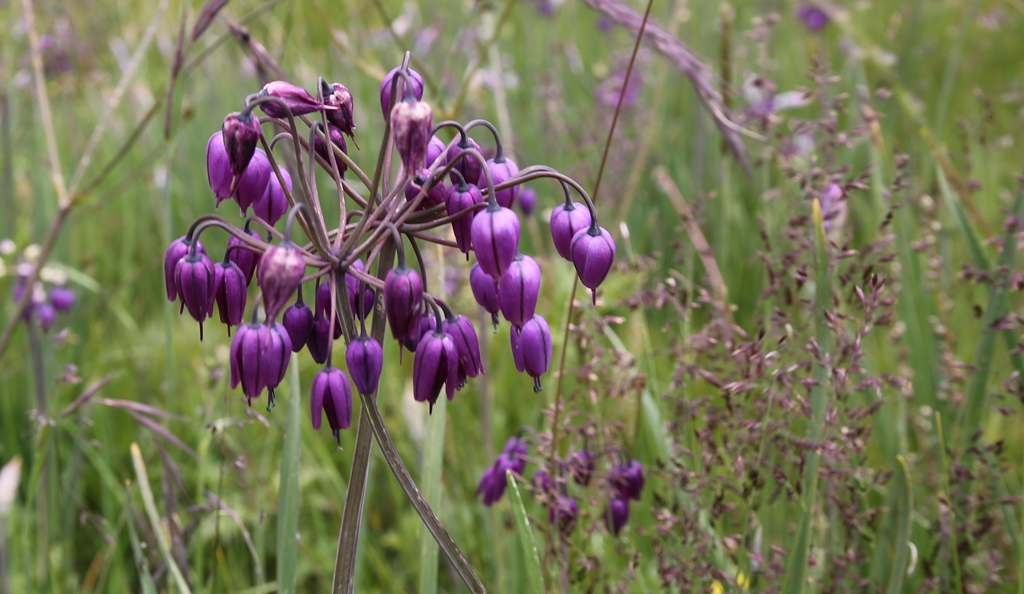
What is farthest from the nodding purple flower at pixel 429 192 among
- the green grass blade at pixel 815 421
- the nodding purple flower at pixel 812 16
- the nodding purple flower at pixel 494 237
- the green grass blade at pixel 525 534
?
the nodding purple flower at pixel 812 16

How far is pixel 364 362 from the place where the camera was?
1.02 m

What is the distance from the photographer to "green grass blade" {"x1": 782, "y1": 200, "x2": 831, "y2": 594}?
1.44 m

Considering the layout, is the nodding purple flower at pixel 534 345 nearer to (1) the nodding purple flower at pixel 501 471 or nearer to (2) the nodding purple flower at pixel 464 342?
(2) the nodding purple flower at pixel 464 342

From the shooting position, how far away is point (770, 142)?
2.66 meters

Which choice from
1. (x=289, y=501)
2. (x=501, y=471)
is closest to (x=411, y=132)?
(x=289, y=501)

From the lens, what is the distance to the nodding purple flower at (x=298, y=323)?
3.71ft

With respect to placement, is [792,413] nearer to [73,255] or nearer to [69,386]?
[69,386]

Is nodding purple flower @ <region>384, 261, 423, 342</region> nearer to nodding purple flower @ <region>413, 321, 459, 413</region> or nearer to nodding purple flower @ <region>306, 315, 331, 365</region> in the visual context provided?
nodding purple flower @ <region>413, 321, 459, 413</region>

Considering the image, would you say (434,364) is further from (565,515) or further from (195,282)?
(565,515)

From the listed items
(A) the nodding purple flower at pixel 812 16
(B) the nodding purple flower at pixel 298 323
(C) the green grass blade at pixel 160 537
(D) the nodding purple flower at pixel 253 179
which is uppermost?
(A) the nodding purple flower at pixel 812 16

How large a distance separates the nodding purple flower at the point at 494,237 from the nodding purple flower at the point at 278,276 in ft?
0.67

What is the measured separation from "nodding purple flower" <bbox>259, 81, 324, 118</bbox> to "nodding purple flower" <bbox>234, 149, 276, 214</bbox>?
0.06 metres

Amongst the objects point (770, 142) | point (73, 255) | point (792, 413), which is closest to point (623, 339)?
point (770, 142)

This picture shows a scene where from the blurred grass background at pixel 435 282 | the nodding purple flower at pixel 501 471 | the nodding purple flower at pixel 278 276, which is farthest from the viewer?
the blurred grass background at pixel 435 282
